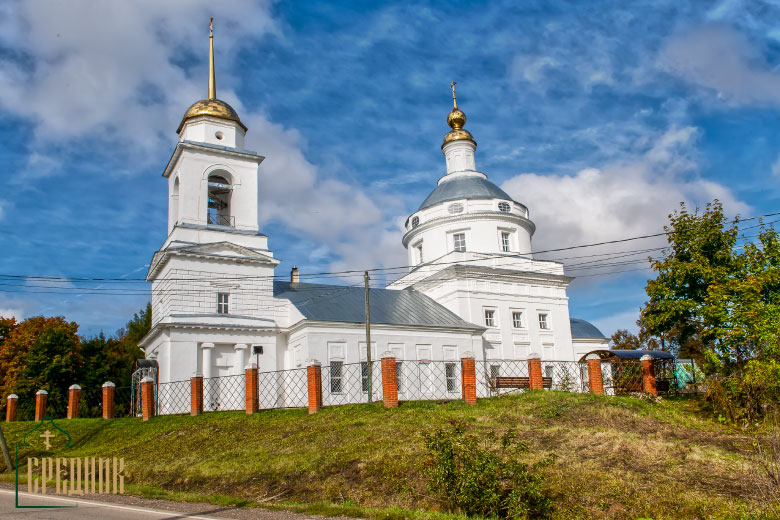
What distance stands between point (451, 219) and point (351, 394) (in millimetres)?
12127

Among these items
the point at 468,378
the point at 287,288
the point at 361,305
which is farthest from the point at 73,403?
the point at 468,378

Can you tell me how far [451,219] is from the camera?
110 ft

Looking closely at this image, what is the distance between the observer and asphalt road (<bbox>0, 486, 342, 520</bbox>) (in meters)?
8.20

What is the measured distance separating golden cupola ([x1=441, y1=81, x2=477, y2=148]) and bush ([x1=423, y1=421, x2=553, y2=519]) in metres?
29.9

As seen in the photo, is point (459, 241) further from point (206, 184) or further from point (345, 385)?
point (206, 184)

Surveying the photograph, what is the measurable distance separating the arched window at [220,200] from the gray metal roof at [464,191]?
38.0 feet

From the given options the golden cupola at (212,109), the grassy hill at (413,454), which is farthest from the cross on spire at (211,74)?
the grassy hill at (413,454)

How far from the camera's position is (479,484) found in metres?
8.81

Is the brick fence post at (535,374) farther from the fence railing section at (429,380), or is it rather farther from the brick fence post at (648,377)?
the fence railing section at (429,380)

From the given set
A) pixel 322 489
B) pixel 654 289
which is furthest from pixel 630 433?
pixel 654 289

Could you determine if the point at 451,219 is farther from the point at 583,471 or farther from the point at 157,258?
the point at 583,471

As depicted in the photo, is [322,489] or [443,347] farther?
[443,347]

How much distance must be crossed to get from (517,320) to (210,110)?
17.6 m

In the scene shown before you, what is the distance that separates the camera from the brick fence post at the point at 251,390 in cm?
1848
